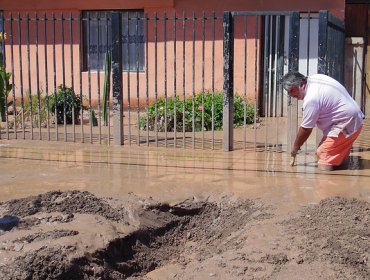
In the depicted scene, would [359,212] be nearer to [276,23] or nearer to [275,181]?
[275,181]

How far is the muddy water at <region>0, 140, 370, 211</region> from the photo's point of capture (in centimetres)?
697

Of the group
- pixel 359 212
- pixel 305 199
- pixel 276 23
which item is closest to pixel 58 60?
pixel 276 23

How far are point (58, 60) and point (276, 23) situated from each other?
5.26m

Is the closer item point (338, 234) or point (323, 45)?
point (338, 234)

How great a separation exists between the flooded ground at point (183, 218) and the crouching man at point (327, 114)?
30 cm

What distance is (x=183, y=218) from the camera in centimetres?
641

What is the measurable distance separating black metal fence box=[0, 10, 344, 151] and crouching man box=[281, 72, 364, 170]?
121 centimetres

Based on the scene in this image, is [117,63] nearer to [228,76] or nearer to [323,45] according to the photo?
[228,76]

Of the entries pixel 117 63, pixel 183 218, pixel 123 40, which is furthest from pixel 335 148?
pixel 123 40

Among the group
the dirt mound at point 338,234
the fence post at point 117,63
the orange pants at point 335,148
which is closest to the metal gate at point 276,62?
the orange pants at point 335,148

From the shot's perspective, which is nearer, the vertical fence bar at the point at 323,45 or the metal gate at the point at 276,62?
the vertical fence bar at the point at 323,45

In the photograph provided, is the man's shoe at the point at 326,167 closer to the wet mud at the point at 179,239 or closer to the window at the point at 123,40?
the wet mud at the point at 179,239

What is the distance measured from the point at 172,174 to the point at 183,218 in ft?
5.23

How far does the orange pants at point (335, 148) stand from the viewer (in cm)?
796
